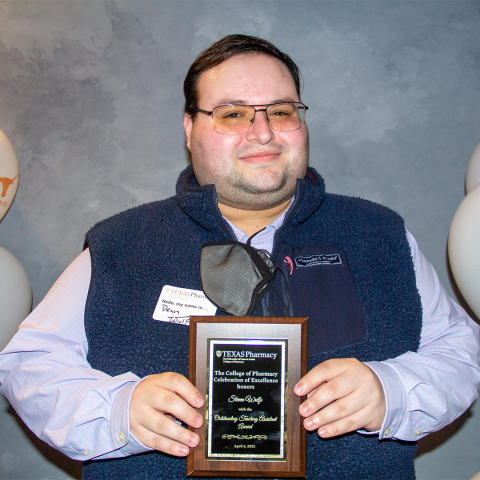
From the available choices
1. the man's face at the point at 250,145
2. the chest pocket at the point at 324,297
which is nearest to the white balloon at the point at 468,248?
the chest pocket at the point at 324,297

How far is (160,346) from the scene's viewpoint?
127 cm

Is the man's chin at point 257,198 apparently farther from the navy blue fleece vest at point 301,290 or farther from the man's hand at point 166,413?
the man's hand at point 166,413

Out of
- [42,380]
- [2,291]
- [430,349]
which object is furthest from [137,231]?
[430,349]

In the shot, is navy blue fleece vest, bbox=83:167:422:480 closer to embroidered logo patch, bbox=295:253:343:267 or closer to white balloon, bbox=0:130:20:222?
embroidered logo patch, bbox=295:253:343:267

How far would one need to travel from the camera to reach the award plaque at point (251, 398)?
100cm

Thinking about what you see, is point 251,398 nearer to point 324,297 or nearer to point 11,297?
point 324,297

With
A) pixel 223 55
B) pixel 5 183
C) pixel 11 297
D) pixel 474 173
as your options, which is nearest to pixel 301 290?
pixel 223 55

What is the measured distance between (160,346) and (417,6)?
184 cm

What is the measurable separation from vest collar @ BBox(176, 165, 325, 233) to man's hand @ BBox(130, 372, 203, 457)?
0.50m

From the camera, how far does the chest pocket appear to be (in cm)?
130

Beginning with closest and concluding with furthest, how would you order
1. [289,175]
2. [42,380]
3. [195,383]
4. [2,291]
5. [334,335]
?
1. [195,383]
2. [42,380]
3. [334,335]
4. [289,175]
5. [2,291]

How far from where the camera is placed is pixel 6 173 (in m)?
1.79

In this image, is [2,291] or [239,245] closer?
[239,245]

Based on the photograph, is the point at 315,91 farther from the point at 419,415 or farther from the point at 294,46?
the point at 419,415
